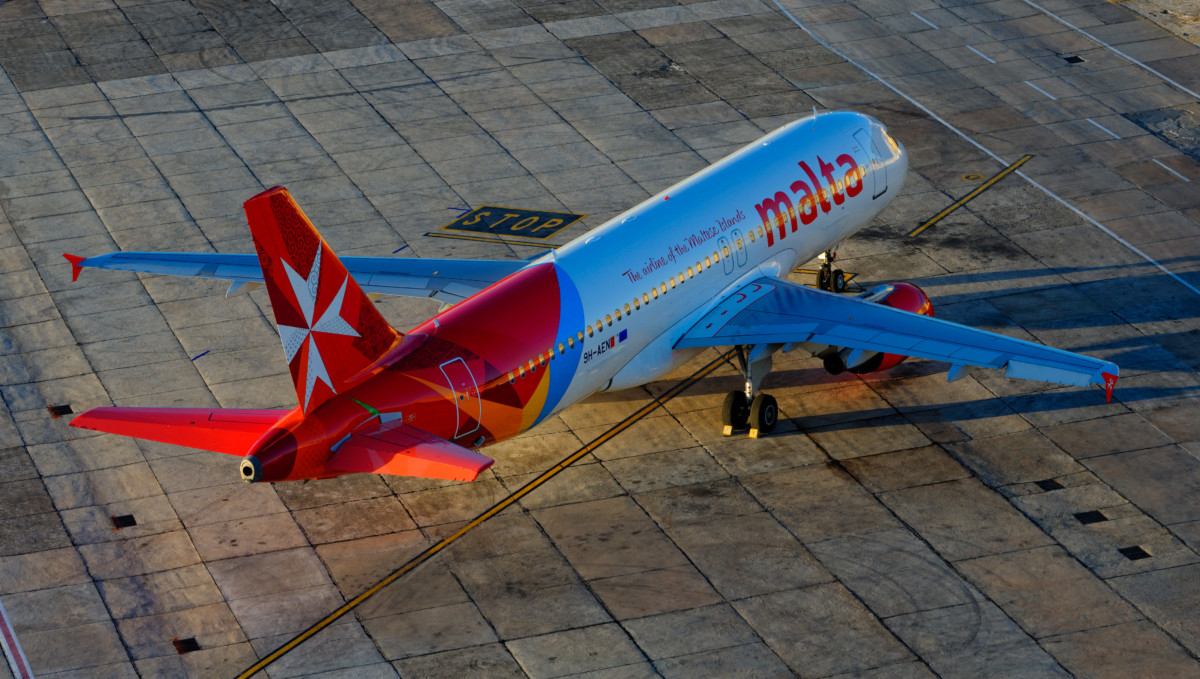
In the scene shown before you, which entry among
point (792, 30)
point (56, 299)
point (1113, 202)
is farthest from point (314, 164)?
point (1113, 202)

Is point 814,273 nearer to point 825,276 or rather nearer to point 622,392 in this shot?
point 825,276

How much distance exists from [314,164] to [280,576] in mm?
23410

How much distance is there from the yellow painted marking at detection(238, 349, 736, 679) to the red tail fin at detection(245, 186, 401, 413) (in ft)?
15.7

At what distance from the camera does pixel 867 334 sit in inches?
1468

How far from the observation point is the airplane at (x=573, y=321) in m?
30.8

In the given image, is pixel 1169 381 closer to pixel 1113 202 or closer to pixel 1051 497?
pixel 1051 497

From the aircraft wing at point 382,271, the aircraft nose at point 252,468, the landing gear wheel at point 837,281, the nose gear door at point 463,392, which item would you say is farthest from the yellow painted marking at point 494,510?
the aircraft wing at point 382,271

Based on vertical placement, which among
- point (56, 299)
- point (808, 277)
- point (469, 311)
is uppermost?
point (469, 311)

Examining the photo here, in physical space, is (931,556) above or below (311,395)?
below

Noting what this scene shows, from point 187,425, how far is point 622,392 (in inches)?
548

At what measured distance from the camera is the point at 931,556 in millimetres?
34219

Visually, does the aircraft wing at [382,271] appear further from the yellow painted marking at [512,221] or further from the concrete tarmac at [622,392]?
the yellow painted marking at [512,221]

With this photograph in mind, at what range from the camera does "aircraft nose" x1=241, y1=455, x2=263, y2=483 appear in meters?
30.2

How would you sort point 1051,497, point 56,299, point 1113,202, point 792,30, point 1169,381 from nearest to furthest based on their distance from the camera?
point 1051,497
point 1169,381
point 56,299
point 1113,202
point 792,30
